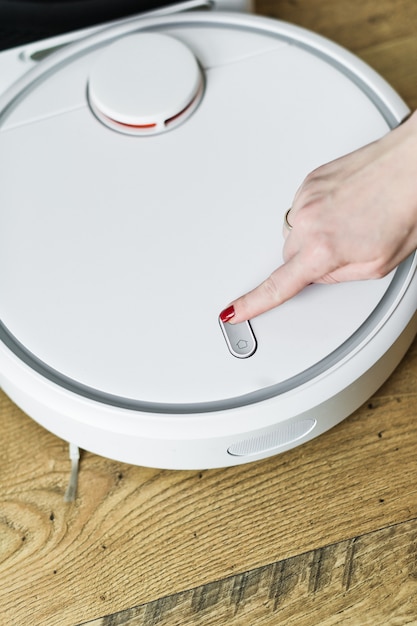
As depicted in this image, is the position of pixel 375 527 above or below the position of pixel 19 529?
below

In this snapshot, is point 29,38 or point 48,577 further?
point 29,38

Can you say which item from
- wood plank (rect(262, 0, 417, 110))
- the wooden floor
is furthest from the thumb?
wood plank (rect(262, 0, 417, 110))

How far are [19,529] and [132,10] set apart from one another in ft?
1.63

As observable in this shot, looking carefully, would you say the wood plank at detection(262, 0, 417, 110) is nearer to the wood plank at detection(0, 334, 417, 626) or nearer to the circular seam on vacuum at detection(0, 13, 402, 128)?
the circular seam on vacuum at detection(0, 13, 402, 128)

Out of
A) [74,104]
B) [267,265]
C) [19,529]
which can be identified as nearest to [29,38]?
[74,104]

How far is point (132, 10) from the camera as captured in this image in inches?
28.6

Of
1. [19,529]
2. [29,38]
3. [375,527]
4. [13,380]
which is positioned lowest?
[375,527]

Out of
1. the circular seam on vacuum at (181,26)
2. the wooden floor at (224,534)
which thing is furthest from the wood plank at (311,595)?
the circular seam on vacuum at (181,26)

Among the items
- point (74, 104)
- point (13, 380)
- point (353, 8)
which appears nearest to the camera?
point (13, 380)

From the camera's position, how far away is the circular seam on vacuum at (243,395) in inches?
21.2

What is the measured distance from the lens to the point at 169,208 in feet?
2.03

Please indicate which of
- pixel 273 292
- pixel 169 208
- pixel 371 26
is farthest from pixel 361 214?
pixel 371 26

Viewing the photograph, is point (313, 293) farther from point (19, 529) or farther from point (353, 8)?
point (353, 8)

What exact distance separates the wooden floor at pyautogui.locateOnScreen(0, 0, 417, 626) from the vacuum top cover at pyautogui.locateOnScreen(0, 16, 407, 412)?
0.35 ft
